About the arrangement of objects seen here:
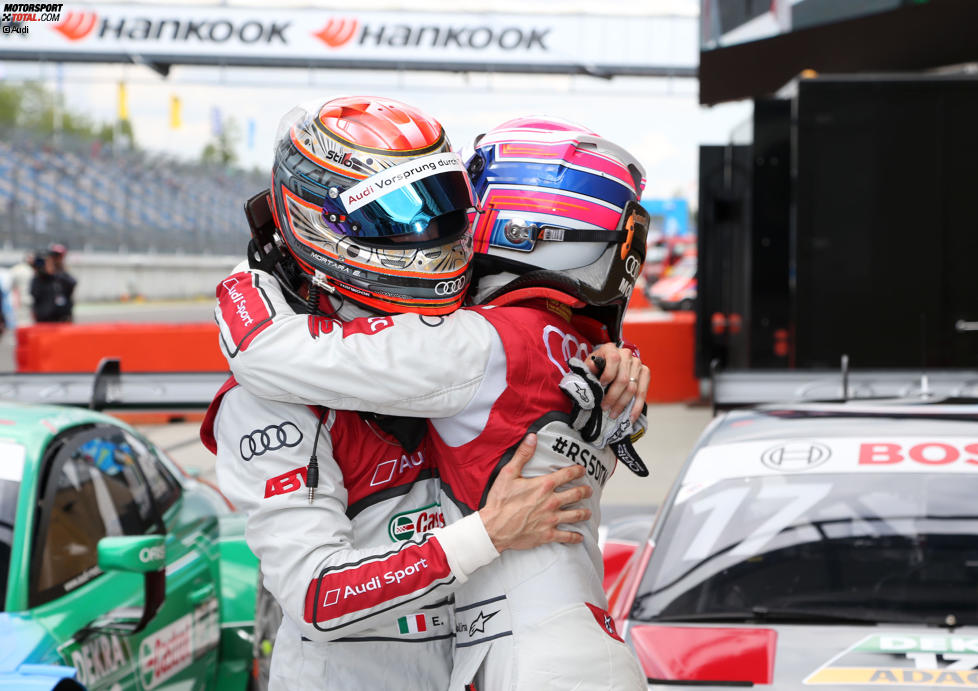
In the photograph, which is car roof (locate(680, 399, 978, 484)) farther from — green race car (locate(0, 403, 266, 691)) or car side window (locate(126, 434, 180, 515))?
car side window (locate(126, 434, 180, 515))

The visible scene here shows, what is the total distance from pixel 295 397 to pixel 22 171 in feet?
110

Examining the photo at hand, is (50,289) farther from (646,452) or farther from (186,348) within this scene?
(646,452)

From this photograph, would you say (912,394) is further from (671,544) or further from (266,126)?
(266,126)

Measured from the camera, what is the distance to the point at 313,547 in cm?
172

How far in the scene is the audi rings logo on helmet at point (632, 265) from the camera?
1.99 m

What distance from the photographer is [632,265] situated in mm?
2008

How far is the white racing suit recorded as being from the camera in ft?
5.55

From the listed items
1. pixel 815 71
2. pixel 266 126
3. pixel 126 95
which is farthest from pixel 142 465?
pixel 126 95

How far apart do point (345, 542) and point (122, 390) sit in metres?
2.78

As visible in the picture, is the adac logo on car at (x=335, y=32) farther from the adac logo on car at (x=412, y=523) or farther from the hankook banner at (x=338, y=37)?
the adac logo on car at (x=412, y=523)

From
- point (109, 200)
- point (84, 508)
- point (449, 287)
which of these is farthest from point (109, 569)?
point (109, 200)

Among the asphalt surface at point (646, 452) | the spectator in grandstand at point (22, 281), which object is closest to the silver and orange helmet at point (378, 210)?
the asphalt surface at point (646, 452)

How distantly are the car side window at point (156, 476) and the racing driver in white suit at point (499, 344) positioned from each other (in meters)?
2.36

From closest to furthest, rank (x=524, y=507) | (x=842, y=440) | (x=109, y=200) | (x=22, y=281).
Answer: (x=524, y=507), (x=842, y=440), (x=22, y=281), (x=109, y=200)
